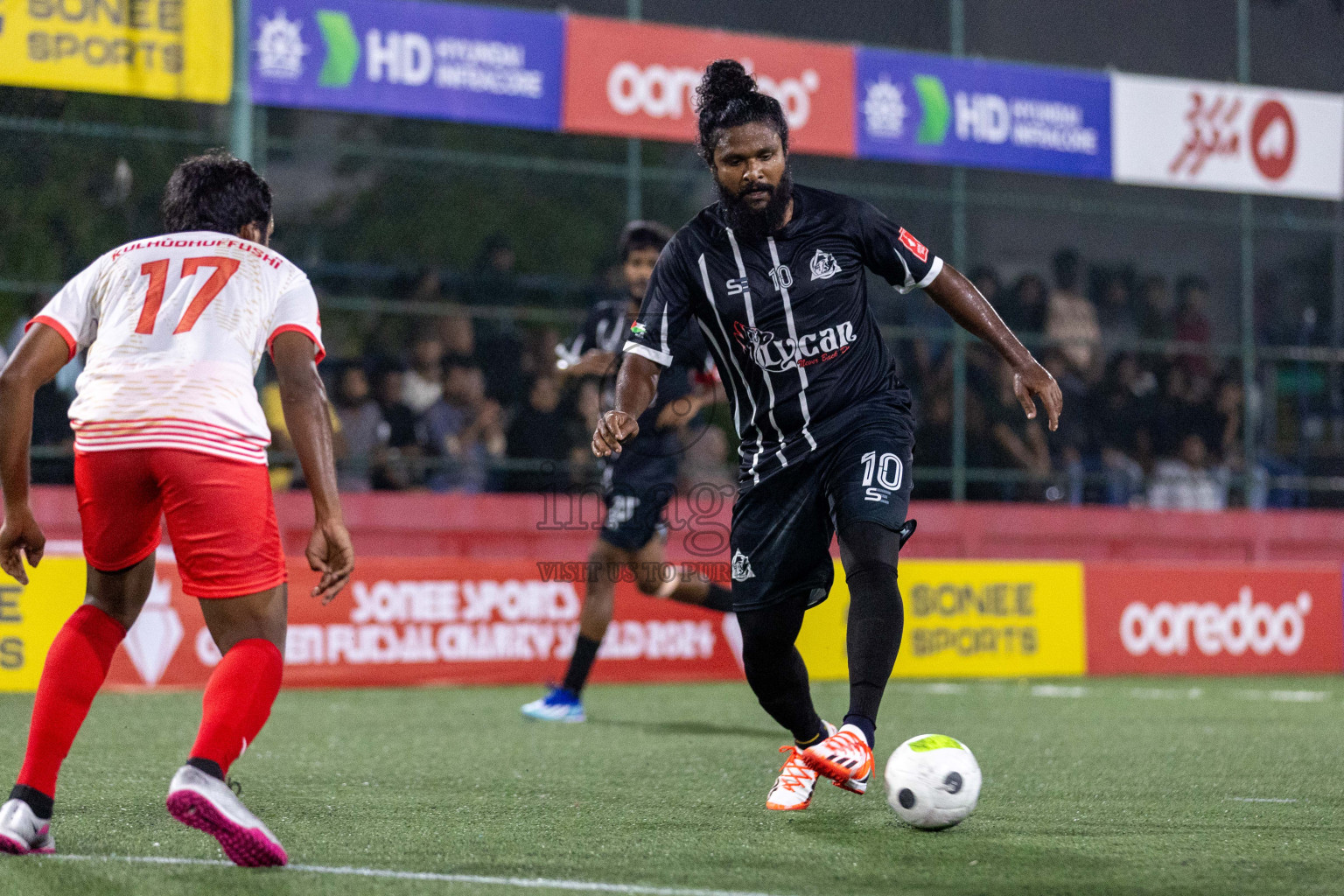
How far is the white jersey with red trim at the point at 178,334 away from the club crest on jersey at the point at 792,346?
1493 mm

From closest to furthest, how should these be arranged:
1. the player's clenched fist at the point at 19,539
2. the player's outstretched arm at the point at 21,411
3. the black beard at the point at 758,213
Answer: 1. the player's outstretched arm at the point at 21,411
2. the player's clenched fist at the point at 19,539
3. the black beard at the point at 758,213

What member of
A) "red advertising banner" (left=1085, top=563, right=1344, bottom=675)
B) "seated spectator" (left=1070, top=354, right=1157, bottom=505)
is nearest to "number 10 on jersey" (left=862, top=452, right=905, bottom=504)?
"red advertising banner" (left=1085, top=563, right=1344, bottom=675)

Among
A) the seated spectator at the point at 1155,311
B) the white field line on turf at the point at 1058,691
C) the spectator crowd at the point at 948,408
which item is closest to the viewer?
the white field line on turf at the point at 1058,691

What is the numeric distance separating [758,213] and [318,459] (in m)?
1.71

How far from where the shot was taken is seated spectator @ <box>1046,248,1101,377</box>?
16328 millimetres

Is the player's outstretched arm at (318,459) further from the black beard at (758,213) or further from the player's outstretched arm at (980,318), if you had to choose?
the player's outstretched arm at (980,318)

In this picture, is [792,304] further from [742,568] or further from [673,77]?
[673,77]

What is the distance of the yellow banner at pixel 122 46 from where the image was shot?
460 inches

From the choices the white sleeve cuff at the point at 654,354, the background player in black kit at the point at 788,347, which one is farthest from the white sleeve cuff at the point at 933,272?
the white sleeve cuff at the point at 654,354

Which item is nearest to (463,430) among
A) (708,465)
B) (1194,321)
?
(708,465)

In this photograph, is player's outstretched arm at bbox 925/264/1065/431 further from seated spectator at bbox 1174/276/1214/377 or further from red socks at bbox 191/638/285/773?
seated spectator at bbox 1174/276/1214/377

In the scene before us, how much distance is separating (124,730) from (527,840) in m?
3.69

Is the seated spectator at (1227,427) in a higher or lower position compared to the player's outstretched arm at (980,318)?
lower

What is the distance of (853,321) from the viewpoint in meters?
5.09
